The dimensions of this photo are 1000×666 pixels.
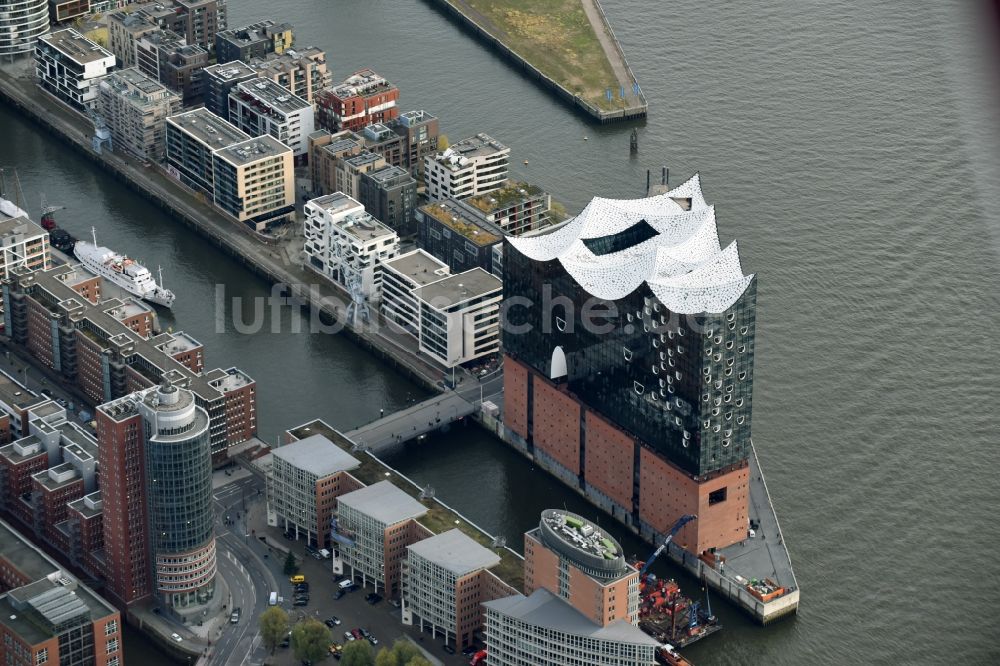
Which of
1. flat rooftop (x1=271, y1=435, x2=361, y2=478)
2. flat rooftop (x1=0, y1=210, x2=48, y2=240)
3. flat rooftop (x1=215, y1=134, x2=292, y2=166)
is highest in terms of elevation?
flat rooftop (x1=215, y1=134, x2=292, y2=166)

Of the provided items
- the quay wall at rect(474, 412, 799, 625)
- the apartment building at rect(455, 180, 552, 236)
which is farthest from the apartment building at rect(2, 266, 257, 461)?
the apartment building at rect(455, 180, 552, 236)

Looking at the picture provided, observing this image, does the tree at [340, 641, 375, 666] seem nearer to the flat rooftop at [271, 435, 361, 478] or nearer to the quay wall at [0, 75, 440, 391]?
the flat rooftop at [271, 435, 361, 478]

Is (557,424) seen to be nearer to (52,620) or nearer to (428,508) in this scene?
(428,508)

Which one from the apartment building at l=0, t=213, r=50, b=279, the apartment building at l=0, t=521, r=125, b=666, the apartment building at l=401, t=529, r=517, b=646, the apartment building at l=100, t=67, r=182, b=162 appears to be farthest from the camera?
the apartment building at l=100, t=67, r=182, b=162

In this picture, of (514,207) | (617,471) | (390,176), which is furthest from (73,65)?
(617,471)

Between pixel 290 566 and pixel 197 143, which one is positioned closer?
pixel 290 566
